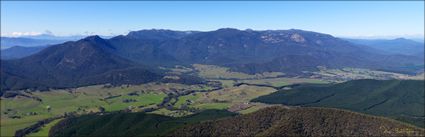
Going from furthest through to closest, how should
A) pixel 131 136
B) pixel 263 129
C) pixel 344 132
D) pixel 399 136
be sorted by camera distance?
pixel 131 136 → pixel 263 129 → pixel 344 132 → pixel 399 136

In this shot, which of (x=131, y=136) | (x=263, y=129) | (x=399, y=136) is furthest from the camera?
(x=131, y=136)

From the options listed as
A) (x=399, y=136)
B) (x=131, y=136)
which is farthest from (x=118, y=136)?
(x=399, y=136)

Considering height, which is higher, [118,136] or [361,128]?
[361,128]

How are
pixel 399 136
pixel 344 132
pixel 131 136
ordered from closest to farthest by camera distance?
pixel 399 136, pixel 344 132, pixel 131 136

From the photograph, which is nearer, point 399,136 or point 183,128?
point 399,136

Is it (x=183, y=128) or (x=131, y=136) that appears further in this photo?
(x=131, y=136)

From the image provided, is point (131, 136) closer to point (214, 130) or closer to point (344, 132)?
point (214, 130)

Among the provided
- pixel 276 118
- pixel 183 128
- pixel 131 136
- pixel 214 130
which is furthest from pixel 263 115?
pixel 131 136

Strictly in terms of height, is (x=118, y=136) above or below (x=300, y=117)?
below

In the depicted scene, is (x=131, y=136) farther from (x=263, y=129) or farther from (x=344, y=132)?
(x=344, y=132)
